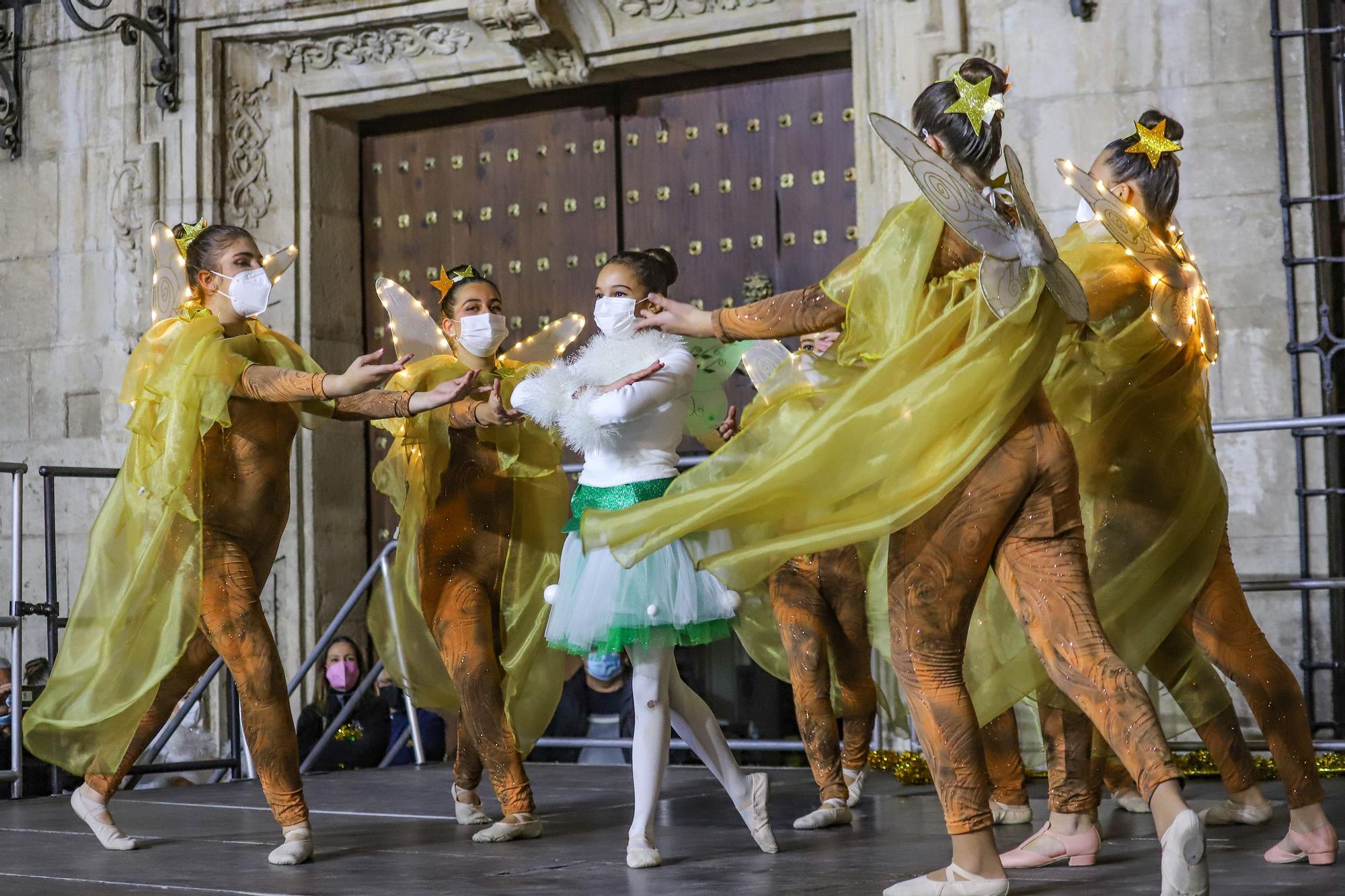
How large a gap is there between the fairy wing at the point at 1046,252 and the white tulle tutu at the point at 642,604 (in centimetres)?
123

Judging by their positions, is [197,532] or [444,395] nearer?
[444,395]

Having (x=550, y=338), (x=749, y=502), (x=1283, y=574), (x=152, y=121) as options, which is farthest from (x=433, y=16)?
(x=749, y=502)

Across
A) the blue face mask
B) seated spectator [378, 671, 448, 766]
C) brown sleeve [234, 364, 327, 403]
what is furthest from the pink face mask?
brown sleeve [234, 364, 327, 403]

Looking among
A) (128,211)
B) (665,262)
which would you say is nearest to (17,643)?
(665,262)

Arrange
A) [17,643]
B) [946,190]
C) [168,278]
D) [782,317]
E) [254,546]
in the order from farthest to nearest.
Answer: [17,643] < [168,278] < [254,546] < [782,317] < [946,190]

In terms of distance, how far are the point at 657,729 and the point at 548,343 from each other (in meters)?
1.85

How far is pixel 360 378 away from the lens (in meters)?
4.30

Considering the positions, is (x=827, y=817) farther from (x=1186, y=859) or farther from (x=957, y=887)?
(x=1186, y=859)

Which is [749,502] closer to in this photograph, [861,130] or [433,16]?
[861,130]

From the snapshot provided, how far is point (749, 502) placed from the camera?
3422 millimetres

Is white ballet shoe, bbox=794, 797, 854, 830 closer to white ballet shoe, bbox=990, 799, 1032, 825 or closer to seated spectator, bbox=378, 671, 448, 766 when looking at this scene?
white ballet shoe, bbox=990, 799, 1032, 825

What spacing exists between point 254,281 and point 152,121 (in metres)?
4.91

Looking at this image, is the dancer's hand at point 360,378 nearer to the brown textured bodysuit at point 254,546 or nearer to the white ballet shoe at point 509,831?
the brown textured bodysuit at point 254,546

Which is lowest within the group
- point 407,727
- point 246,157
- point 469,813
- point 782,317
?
point 407,727
